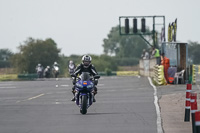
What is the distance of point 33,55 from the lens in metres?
105

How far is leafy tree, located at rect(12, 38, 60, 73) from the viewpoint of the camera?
10406 cm

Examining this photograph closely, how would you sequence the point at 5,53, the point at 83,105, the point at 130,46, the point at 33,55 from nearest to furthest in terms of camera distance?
the point at 83,105
the point at 33,55
the point at 5,53
the point at 130,46

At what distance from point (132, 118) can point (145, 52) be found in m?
46.2

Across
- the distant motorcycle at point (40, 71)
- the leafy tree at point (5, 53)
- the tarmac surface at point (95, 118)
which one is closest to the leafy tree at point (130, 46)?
the leafy tree at point (5, 53)

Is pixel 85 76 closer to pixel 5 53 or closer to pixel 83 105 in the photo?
pixel 83 105

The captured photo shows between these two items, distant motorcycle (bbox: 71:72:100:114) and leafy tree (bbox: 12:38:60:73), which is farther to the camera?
leafy tree (bbox: 12:38:60:73)

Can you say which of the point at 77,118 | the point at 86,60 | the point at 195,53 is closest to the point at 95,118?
the point at 77,118

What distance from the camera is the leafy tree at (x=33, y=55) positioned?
104 meters

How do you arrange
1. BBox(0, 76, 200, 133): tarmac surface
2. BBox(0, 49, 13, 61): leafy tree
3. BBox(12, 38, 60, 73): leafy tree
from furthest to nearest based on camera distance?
BBox(0, 49, 13, 61): leafy tree, BBox(12, 38, 60, 73): leafy tree, BBox(0, 76, 200, 133): tarmac surface

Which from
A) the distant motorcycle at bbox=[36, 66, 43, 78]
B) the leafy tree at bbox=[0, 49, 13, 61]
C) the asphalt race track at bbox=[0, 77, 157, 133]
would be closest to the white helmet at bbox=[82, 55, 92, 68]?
the asphalt race track at bbox=[0, 77, 157, 133]

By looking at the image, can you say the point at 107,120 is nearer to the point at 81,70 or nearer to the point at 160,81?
the point at 81,70

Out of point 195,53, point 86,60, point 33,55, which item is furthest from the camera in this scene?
point 195,53

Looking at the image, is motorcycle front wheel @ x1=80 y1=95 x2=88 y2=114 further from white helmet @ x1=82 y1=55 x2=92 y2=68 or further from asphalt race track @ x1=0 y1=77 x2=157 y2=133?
white helmet @ x1=82 y1=55 x2=92 y2=68

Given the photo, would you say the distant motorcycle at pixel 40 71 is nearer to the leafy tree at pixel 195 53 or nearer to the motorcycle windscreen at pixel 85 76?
the motorcycle windscreen at pixel 85 76
